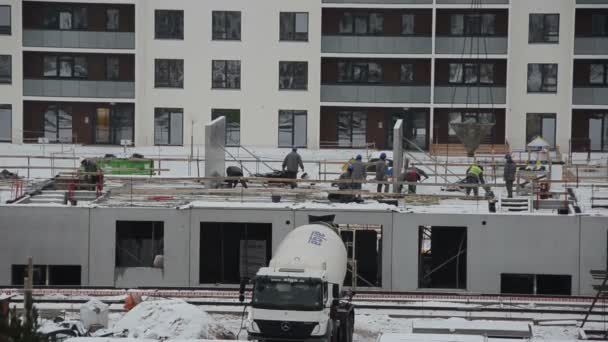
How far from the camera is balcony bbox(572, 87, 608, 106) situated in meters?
71.3

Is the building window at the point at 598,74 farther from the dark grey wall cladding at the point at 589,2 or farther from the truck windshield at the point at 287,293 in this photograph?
the truck windshield at the point at 287,293

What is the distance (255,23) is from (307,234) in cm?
3731

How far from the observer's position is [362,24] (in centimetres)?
7312

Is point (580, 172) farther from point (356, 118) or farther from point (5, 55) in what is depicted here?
point (5, 55)

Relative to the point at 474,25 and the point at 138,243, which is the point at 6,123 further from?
the point at 138,243

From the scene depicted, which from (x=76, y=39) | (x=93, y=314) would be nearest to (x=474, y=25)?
(x=76, y=39)

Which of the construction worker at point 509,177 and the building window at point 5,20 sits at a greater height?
the building window at point 5,20

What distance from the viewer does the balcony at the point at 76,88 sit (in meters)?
71.8

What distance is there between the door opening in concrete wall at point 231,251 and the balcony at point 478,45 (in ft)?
85.4

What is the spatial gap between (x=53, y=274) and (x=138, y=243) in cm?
301

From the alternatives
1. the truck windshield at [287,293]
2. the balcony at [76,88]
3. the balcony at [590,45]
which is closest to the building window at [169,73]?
the balcony at [76,88]

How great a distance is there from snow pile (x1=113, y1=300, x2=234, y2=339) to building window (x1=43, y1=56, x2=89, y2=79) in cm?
3870

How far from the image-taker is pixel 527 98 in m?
72.3

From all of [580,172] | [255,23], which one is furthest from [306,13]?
[580,172]
